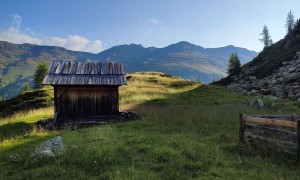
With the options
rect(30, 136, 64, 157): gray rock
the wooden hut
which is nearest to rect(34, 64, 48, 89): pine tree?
the wooden hut

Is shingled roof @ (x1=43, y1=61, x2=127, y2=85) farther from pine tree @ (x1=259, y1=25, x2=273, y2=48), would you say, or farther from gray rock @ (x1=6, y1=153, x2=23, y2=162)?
pine tree @ (x1=259, y1=25, x2=273, y2=48)

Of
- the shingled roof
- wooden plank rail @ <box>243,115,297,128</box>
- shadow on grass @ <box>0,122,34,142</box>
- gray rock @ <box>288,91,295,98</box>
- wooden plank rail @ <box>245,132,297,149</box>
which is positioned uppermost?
the shingled roof

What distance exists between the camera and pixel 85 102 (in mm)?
25344

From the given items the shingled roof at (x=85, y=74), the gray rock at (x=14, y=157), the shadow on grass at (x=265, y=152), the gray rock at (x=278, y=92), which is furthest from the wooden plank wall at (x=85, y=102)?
the gray rock at (x=278, y=92)

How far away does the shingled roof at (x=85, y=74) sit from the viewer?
24438 mm

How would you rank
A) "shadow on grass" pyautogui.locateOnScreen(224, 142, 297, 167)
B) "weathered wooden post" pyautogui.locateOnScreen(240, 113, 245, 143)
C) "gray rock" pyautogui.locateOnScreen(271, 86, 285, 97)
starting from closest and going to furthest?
"shadow on grass" pyautogui.locateOnScreen(224, 142, 297, 167) < "weathered wooden post" pyautogui.locateOnScreen(240, 113, 245, 143) < "gray rock" pyautogui.locateOnScreen(271, 86, 285, 97)

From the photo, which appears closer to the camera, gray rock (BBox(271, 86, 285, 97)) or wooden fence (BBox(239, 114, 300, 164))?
wooden fence (BBox(239, 114, 300, 164))

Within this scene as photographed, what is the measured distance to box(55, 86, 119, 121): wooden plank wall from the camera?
24.9 meters

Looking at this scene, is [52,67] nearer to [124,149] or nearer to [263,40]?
[124,149]

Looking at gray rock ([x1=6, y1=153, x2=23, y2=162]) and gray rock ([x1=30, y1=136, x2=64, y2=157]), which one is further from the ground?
gray rock ([x1=30, y1=136, x2=64, y2=157])

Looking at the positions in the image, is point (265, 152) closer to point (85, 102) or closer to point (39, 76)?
point (85, 102)

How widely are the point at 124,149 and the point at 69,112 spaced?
13129 millimetres

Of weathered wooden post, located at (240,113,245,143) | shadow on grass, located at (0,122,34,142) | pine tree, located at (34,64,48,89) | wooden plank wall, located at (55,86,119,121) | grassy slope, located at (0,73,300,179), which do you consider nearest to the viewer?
grassy slope, located at (0,73,300,179)

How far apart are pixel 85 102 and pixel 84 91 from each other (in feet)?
3.00
